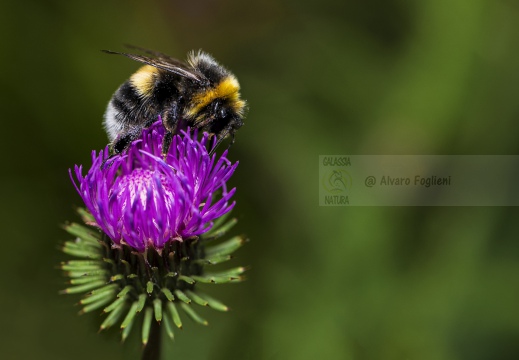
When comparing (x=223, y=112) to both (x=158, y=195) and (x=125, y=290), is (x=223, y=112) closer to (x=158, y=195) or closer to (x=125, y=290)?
(x=158, y=195)

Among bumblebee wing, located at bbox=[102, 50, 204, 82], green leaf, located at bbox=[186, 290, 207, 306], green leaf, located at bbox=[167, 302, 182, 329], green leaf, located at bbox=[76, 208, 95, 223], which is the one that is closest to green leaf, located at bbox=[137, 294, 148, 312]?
green leaf, located at bbox=[167, 302, 182, 329]

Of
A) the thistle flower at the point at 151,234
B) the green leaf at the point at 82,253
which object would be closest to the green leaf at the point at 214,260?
the thistle flower at the point at 151,234

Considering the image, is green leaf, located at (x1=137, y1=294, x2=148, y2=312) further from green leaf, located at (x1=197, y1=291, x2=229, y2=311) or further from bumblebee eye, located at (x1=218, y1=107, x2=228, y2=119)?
bumblebee eye, located at (x1=218, y1=107, x2=228, y2=119)

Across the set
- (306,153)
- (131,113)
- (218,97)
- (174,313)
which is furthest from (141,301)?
(306,153)

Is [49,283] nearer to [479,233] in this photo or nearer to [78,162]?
[78,162]

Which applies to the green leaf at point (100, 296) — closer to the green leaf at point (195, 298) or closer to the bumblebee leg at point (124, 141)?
the green leaf at point (195, 298)

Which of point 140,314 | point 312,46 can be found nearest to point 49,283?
point 140,314
